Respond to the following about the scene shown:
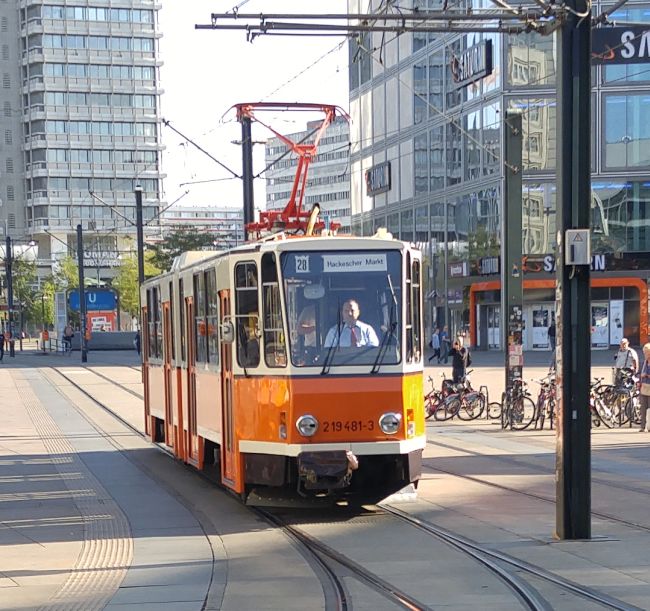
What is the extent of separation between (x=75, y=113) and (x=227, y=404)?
330 feet

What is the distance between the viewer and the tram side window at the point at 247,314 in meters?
12.2

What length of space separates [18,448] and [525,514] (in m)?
10.8

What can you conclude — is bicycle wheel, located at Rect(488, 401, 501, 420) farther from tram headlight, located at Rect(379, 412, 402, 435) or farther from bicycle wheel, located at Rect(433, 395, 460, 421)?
tram headlight, located at Rect(379, 412, 402, 435)

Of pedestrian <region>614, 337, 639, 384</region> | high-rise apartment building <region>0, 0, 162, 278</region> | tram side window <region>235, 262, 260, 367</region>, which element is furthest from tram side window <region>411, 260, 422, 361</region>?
high-rise apartment building <region>0, 0, 162, 278</region>

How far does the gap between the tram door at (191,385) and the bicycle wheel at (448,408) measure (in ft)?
34.9

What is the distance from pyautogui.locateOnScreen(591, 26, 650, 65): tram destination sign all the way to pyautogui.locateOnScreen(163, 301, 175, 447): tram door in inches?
282

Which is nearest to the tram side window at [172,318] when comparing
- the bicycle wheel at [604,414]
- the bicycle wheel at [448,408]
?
the bicycle wheel at [604,414]

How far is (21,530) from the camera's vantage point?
12.2m

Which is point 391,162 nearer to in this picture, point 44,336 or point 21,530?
point 44,336

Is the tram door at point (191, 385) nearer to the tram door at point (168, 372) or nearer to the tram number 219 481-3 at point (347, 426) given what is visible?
the tram door at point (168, 372)

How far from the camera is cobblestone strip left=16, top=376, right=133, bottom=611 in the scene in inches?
345

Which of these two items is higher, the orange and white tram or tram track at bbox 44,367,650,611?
the orange and white tram

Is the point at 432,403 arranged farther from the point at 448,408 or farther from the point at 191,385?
Answer: the point at 191,385

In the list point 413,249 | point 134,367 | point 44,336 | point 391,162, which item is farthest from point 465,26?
point 44,336
